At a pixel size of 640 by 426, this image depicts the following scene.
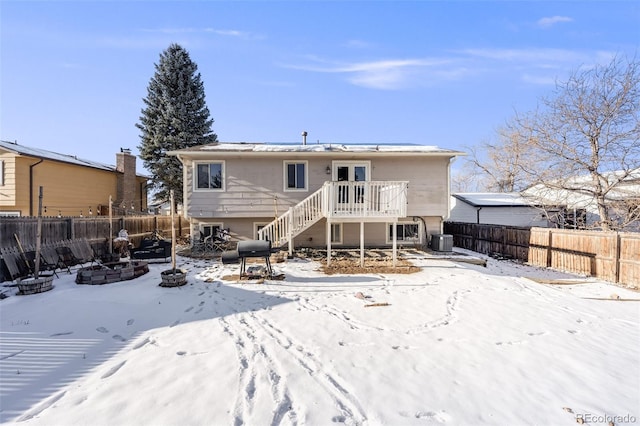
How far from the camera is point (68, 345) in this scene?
13.7 feet

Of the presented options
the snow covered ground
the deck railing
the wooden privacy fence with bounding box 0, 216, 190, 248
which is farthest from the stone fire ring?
the deck railing

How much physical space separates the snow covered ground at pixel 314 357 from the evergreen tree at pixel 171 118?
15.1 metres

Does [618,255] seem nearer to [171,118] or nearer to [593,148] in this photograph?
[593,148]

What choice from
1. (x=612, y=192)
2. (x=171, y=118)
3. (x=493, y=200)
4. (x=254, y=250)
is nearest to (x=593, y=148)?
(x=612, y=192)

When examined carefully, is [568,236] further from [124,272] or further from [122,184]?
[122,184]

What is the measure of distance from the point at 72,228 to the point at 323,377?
1017 cm

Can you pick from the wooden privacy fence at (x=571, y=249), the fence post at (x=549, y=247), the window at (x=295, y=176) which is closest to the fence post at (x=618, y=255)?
the wooden privacy fence at (x=571, y=249)

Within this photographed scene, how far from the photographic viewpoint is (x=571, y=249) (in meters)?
10.2

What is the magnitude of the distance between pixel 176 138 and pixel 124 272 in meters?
→ 15.4

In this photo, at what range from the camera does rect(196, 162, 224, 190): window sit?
40.1 ft

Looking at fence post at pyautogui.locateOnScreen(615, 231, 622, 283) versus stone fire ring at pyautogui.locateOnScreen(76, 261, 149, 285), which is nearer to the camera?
stone fire ring at pyautogui.locateOnScreen(76, 261, 149, 285)

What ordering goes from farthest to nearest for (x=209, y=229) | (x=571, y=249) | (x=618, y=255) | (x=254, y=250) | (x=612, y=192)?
(x=209, y=229)
(x=612, y=192)
(x=571, y=249)
(x=618, y=255)
(x=254, y=250)

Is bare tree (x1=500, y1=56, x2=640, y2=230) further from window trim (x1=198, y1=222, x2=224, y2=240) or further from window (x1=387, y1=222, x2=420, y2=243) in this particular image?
window trim (x1=198, y1=222, x2=224, y2=240)

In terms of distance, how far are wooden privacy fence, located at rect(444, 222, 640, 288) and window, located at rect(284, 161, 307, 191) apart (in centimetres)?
919
